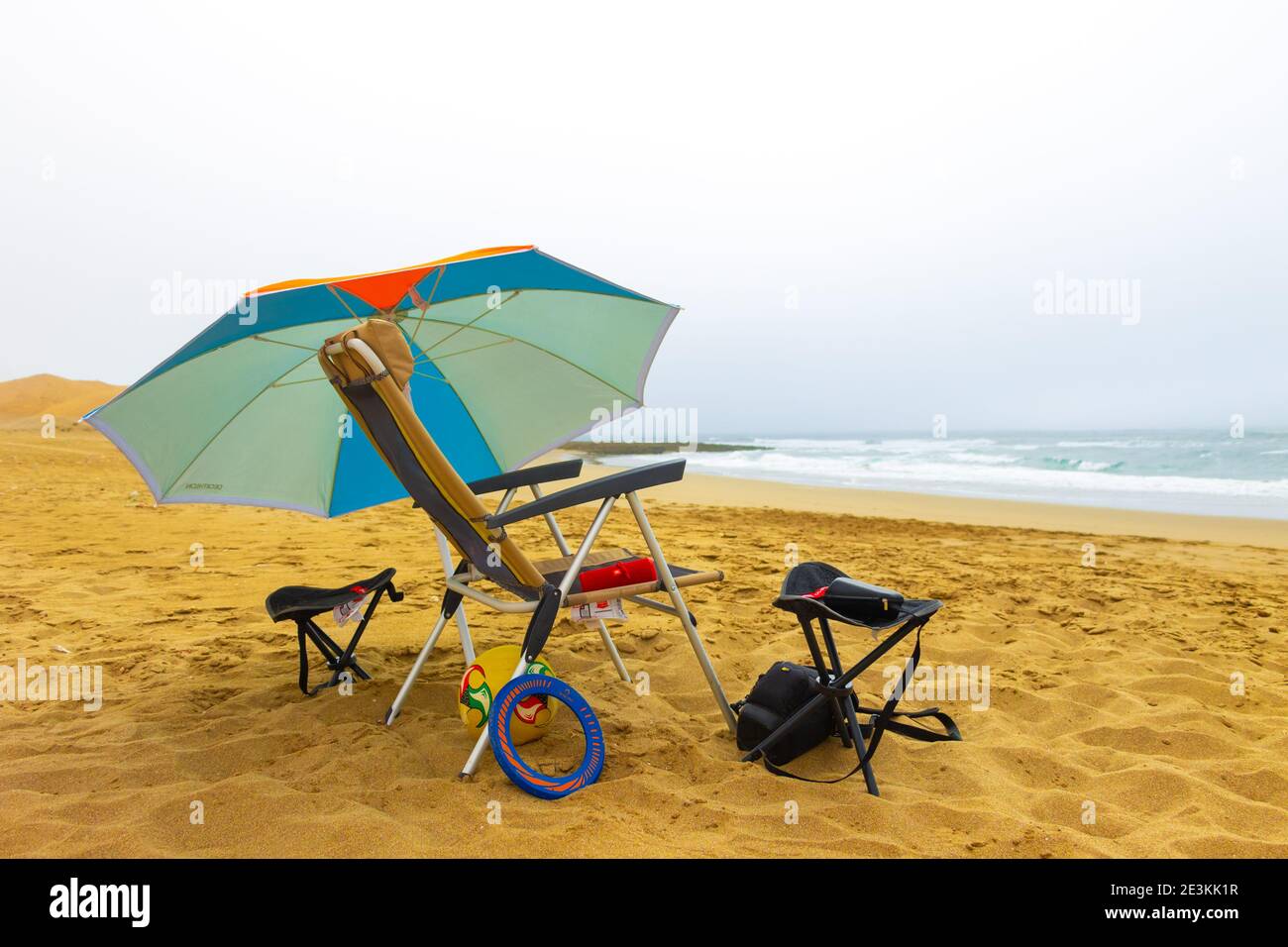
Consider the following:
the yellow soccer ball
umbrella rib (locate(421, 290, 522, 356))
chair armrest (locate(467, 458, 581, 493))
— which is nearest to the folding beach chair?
the yellow soccer ball

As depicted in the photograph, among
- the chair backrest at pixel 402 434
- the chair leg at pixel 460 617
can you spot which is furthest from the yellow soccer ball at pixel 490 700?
the chair backrest at pixel 402 434

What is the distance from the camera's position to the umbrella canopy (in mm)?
2736

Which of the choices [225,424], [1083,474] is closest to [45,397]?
[225,424]

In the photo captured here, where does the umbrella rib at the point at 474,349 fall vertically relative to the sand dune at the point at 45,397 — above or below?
below

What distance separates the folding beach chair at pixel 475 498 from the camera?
2.39m

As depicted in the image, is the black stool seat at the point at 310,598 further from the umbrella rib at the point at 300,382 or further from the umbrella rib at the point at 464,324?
the umbrella rib at the point at 464,324

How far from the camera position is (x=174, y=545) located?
6.76m

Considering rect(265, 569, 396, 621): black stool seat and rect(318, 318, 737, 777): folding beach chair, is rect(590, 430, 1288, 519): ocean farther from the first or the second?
rect(265, 569, 396, 621): black stool seat

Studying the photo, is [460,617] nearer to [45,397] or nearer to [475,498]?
[475,498]
